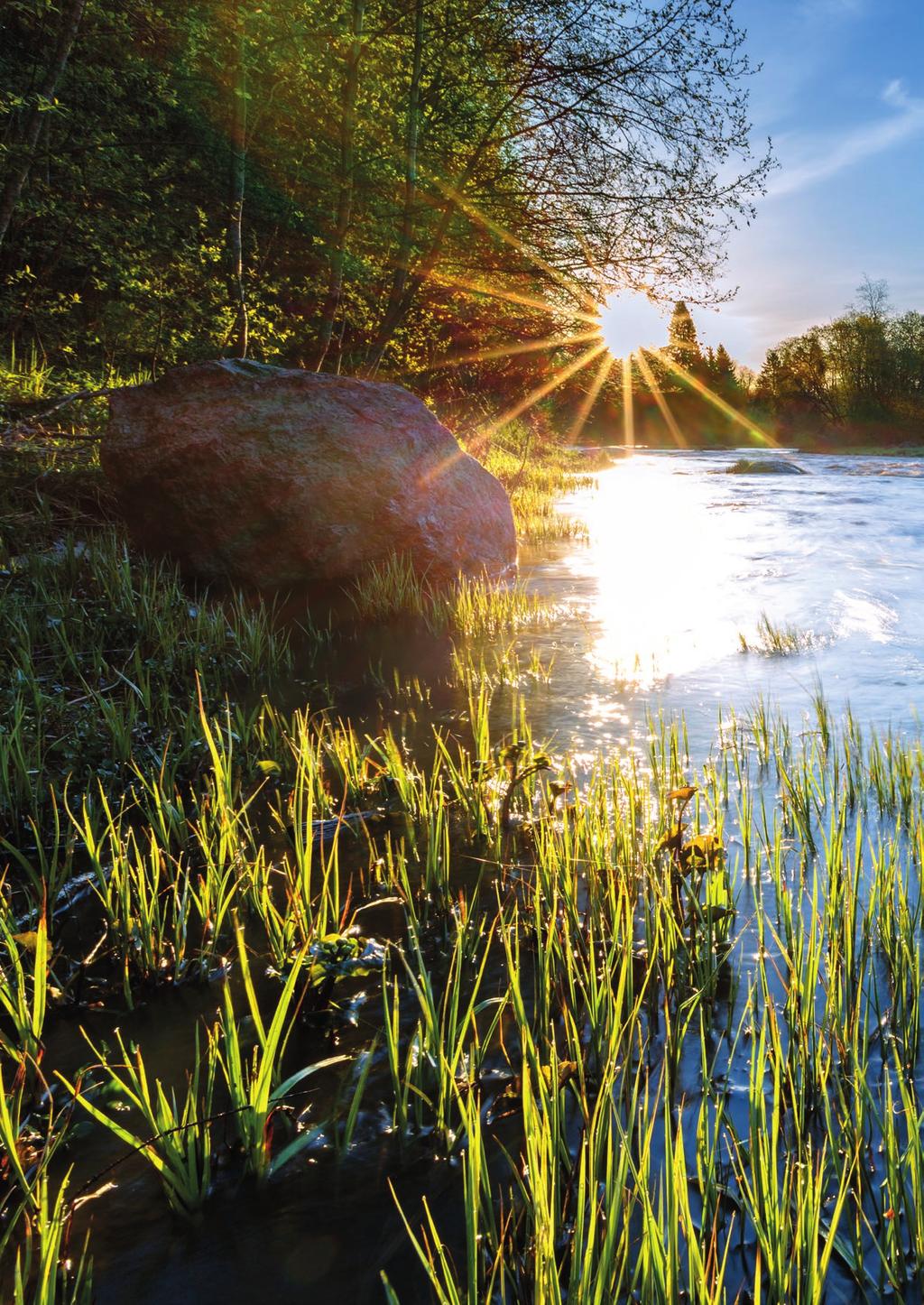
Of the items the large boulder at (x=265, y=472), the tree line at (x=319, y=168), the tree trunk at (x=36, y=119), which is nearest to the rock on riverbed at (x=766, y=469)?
the tree line at (x=319, y=168)

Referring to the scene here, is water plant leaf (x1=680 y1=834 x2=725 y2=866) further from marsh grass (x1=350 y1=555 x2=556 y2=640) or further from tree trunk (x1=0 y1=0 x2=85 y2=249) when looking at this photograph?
tree trunk (x1=0 y1=0 x2=85 y2=249)

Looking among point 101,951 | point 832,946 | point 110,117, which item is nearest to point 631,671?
point 832,946

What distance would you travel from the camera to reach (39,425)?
836 centimetres

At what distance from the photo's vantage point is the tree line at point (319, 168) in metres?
10.1

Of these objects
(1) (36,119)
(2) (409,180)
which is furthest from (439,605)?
(2) (409,180)

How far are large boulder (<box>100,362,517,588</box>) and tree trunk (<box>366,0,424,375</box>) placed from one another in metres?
5.05

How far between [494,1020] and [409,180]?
1231 cm

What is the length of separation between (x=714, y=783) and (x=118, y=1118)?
2443mm

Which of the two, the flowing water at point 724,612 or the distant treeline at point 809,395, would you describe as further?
the distant treeline at point 809,395

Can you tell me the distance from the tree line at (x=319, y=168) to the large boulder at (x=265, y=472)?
389 cm

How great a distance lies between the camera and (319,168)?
12031 millimetres

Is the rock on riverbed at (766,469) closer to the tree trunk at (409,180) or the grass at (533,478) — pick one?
the grass at (533,478)

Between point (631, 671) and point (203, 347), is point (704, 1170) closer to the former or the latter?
point (631, 671)

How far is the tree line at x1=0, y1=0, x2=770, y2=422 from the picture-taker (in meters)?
10.1
